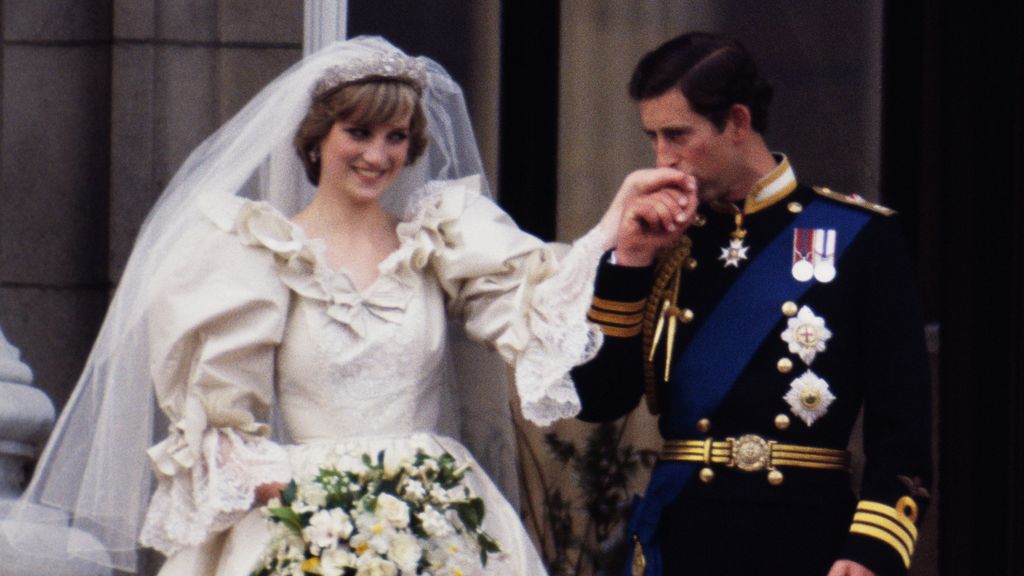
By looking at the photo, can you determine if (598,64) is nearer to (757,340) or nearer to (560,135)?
(560,135)

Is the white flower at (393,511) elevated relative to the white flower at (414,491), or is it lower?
lower

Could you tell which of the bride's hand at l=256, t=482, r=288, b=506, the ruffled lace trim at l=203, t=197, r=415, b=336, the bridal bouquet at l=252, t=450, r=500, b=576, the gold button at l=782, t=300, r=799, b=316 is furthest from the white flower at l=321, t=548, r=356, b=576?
the gold button at l=782, t=300, r=799, b=316

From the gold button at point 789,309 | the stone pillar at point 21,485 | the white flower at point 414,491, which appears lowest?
the stone pillar at point 21,485

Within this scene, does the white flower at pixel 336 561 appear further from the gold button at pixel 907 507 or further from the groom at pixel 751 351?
the gold button at pixel 907 507

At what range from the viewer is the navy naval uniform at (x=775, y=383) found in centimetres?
466

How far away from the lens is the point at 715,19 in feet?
22.8

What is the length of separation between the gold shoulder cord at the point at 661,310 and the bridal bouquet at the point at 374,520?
45 cm

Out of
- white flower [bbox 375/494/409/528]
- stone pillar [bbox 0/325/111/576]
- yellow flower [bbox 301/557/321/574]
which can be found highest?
white flower [bbox 375/494/409/528]

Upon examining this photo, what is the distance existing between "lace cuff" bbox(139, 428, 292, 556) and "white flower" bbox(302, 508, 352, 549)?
0.43 meters

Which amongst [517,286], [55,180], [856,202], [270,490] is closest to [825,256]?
[856,202]

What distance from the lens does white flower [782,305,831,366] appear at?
475 cm

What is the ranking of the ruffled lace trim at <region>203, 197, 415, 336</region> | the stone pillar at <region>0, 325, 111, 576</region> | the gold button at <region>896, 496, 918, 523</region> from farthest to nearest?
1. the stone pillar at <region>0, 325, 111, 576</region>
2. the ruffled lace trim at <region>203, 197, 415, 336</region>
3. the gold button at <region>896, 496, 918, 523</region>

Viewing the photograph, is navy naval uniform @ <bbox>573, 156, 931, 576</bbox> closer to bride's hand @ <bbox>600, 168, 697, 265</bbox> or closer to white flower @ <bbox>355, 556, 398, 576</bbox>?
bride's hand @ <bbox>600, 168, 697, 265</bbox>

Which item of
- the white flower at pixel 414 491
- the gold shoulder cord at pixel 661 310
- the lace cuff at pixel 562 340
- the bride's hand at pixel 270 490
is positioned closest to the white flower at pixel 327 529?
the white flower at pixel 414 491
